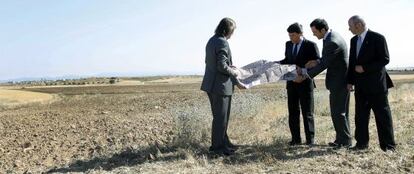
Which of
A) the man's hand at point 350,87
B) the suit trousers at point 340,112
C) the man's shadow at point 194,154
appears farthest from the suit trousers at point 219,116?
the man's hand at point 350,87

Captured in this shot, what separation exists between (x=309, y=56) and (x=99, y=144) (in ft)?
14.8

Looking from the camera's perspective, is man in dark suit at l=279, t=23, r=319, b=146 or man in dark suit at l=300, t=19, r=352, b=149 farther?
man in dark suit at l=279, t=23, r=319, b=146

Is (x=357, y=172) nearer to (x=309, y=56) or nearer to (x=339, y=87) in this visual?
(x=339, y=87)

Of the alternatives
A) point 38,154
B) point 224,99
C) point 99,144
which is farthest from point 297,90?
point 38,154

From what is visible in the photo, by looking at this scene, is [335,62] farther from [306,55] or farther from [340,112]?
[340,112]

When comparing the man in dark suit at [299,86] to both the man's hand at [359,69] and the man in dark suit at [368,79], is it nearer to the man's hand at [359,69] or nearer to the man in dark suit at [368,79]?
the man in dark suit at [368,79]

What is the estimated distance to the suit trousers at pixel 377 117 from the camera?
761cm

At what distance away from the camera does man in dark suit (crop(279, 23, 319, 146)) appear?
8.30 metres

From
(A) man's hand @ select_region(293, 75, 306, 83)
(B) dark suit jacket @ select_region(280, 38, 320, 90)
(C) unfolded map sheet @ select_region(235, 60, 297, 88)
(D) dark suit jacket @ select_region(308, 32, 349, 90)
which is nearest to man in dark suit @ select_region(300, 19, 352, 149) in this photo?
(D) dark suit jacket @ select_region(308, 32, 349, 90)

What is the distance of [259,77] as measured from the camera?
8281mm

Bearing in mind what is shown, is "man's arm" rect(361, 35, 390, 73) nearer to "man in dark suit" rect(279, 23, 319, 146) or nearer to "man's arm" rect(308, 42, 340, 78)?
"man's arm" rect(308, 42, 340, 78)

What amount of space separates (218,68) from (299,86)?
1.56 meters

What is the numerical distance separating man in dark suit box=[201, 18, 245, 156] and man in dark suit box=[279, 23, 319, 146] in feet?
3.45

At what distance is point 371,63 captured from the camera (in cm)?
744
